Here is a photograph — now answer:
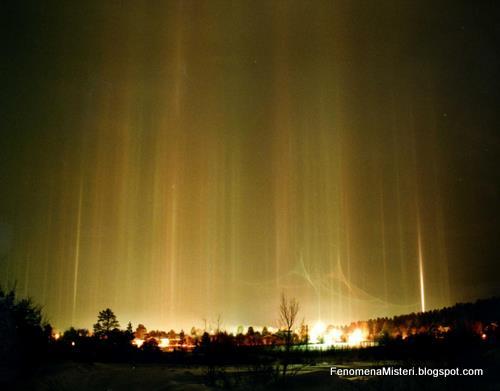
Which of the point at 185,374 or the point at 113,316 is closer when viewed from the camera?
the point at 185,374

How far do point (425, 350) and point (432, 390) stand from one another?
22773 millimetres

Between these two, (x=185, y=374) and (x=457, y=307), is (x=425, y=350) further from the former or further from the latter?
(x=457, y=307)

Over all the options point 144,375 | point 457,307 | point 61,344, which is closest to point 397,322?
point 457,307

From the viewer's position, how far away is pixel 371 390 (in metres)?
19.2

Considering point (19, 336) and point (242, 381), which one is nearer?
point (242, 381)

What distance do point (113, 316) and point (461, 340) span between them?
153 ft

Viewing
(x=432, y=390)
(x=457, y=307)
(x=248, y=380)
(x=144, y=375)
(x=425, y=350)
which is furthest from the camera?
(x=457, y=307)

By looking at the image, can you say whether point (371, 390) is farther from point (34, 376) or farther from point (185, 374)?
point (34, 376)

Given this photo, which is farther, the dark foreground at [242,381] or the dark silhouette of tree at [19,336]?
the dark silhouette of tree at [19,336]

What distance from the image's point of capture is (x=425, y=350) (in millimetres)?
39406

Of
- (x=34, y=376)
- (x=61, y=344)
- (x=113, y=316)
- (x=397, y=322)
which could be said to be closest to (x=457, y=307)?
(x=397, y=322)

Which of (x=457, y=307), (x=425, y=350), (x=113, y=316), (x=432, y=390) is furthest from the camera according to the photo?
(x=457, y=307)

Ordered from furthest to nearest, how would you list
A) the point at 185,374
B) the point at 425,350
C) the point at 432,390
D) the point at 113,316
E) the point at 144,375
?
the point at 113,316 → the point at 425,350 → the point at 185,374 → the point at 144,375 → the point at 432,390

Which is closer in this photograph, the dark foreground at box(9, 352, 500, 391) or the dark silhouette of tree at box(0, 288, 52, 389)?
the dark foreground at box(9, 352, 500, 391)
